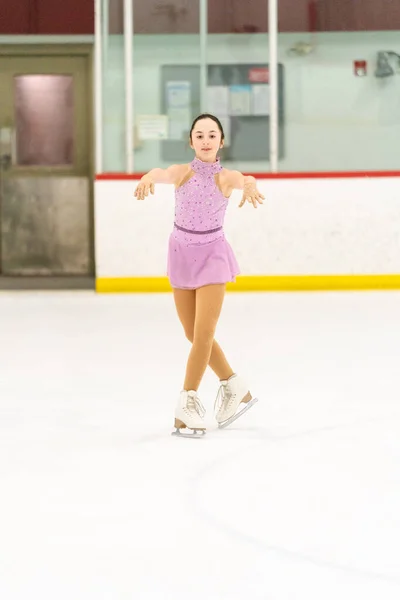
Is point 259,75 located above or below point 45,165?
above

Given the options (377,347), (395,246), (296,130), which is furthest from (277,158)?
(377,347)

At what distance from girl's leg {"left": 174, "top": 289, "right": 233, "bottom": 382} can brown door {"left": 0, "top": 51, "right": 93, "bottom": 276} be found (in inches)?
293

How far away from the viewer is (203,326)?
3561 mm

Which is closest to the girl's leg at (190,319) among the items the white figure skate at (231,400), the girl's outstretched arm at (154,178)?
the white figure skate at (231,400)

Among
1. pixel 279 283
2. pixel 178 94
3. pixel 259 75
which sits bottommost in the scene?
pixel 279 283

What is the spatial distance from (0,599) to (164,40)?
321 inches

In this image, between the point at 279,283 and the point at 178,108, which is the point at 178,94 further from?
the point at 279,283

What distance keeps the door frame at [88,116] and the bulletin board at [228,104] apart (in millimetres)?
1248

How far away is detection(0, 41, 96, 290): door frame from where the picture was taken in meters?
10.3

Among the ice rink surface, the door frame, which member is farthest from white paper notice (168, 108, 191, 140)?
the ice rink surface

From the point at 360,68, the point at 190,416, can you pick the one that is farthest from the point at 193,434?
the point at 360,68

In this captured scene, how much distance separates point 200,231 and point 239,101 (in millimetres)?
6302

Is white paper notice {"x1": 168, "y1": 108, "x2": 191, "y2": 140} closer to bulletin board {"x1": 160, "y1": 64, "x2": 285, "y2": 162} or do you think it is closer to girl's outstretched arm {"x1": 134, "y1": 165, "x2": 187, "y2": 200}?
bulletin board {"x1": 160, "y1": 64, "x2": 285, "y2": 162}

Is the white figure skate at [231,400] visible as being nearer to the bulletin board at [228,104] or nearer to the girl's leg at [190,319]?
the girl's leg at [190,319]
